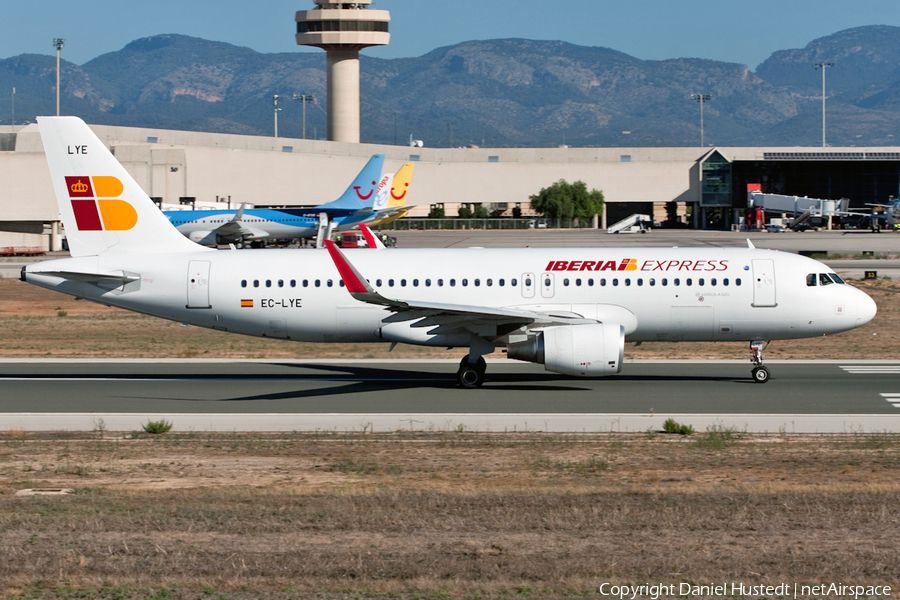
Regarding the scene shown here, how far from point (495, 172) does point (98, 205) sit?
126m

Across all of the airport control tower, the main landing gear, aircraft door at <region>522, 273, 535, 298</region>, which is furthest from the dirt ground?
the airport control tower

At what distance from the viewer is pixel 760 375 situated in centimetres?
2691

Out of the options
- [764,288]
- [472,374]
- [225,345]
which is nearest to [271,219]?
[225,345]

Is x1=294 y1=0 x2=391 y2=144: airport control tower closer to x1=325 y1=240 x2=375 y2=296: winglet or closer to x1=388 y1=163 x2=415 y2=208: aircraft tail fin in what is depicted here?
x1=388 y1=163 x2=415 y2=208: aircraft tail fin

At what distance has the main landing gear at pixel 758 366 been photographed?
26875mm

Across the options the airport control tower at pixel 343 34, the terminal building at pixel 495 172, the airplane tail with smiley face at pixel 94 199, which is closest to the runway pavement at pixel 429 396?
the airplane tail with smiley face at pixel 94 199

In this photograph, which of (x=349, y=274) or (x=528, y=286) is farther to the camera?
(x=528, y=286)

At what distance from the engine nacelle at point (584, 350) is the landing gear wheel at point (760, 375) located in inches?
185

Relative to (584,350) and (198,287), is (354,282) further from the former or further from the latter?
(584,350)

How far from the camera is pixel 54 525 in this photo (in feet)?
42.9

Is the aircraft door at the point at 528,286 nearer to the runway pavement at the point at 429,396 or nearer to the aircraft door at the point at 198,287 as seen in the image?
the runway pavement at the point at 429,396

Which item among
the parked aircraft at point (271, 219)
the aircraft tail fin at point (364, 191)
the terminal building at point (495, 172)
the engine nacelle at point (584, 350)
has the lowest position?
the engine nacelle at point (584, 350)

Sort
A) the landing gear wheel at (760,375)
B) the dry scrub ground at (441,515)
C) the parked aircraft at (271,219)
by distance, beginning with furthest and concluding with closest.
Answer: the parked aircraft at (271,219)
the landing gear wheel at (760,375)
the dry scrub ground at (441,515)

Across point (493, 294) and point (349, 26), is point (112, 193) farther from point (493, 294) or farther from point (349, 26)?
point (349, 26)
